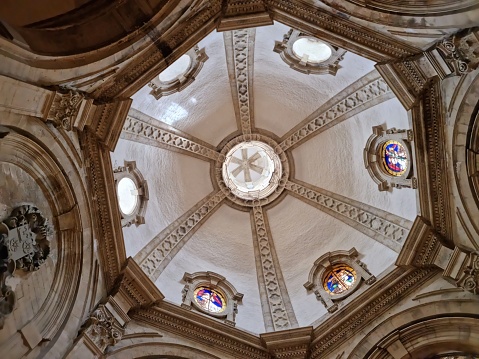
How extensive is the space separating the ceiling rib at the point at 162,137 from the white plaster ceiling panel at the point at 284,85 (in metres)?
2.16

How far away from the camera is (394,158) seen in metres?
13.2

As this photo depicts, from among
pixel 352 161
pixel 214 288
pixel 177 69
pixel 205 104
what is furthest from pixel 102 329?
pixel 352 161

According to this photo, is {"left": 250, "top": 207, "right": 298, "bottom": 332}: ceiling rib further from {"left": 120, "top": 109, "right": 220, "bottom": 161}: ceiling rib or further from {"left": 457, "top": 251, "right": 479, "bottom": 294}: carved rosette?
{"left": 457, "top": 251, "right": 479, "bottom": 294}: carved rosette

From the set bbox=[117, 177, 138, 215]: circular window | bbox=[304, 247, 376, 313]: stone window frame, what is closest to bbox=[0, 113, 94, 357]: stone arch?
bbox=[117, 177, 138, 215]: circular window

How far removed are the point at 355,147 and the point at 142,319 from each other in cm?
801

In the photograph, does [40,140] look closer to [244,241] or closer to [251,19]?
[251,19]

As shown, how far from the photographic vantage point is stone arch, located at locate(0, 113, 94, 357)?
8.46 metres

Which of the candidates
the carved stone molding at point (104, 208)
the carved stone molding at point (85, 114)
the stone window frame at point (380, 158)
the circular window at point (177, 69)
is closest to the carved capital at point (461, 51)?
the stone window frame at point (380, 158)

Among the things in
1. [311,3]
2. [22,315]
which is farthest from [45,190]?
[311,3]

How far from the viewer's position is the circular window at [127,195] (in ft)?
41.9

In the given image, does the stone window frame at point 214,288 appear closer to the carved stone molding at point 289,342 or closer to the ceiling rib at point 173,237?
the ceiling rib at point 173,237

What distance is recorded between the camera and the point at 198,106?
15.8 metres

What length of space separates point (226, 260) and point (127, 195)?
390 centimetres

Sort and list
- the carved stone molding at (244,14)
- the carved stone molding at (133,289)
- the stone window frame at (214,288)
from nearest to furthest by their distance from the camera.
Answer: the carved stone molding at (244,14) < the carved stone molding at (133,289) < the stone window frame at (214,288)
